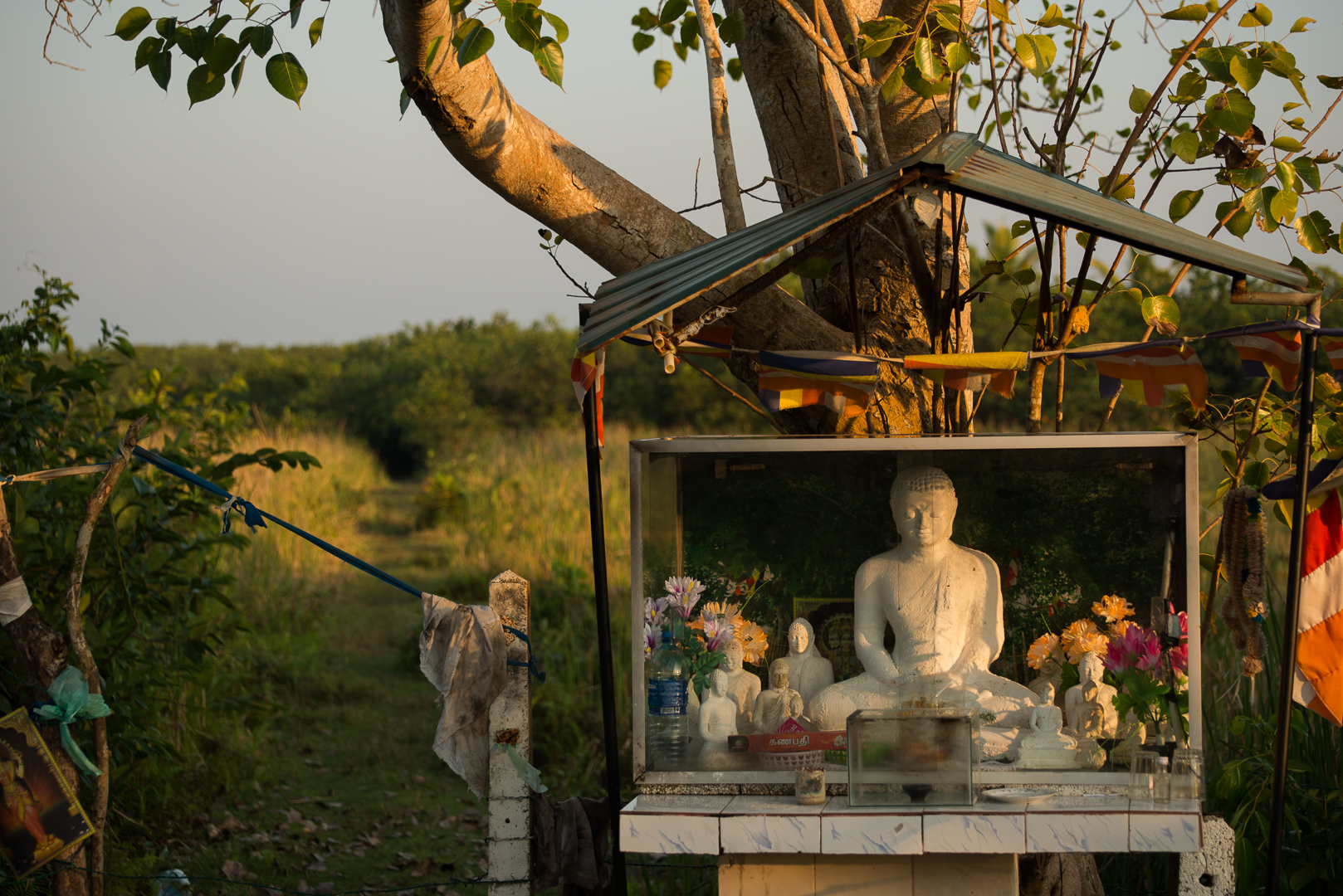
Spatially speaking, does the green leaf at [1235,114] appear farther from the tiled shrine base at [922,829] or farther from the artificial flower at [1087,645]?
the tiled shrine base at [922,829]

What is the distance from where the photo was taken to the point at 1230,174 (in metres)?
3.19

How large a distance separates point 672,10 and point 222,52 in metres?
1.89

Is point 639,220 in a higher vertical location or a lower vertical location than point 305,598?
higher

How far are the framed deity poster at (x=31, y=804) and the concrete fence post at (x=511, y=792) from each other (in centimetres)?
123

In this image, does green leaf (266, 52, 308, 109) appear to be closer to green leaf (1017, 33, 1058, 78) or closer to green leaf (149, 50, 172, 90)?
green leaf (149, 50, 172, 90)

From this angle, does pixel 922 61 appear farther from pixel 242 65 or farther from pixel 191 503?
pixel 191 503

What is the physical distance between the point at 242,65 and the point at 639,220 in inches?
52.4

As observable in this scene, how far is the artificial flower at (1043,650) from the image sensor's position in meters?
3.14

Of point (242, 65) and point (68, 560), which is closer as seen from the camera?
point (242, 65)

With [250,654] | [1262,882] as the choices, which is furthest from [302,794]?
[1262,882]

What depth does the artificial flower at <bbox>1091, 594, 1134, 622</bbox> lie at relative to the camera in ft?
10.1

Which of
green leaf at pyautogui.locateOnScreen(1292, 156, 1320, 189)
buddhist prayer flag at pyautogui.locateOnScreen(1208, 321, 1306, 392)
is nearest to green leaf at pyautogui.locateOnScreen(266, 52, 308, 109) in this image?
buddhist prayer flag at pyautogui.locateOnScreen(1208, 321, 1306, 392)

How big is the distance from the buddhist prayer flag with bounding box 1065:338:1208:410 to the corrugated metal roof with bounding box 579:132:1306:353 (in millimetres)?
342

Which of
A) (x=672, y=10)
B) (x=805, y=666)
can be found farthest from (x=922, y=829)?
(x=672, y=10)
